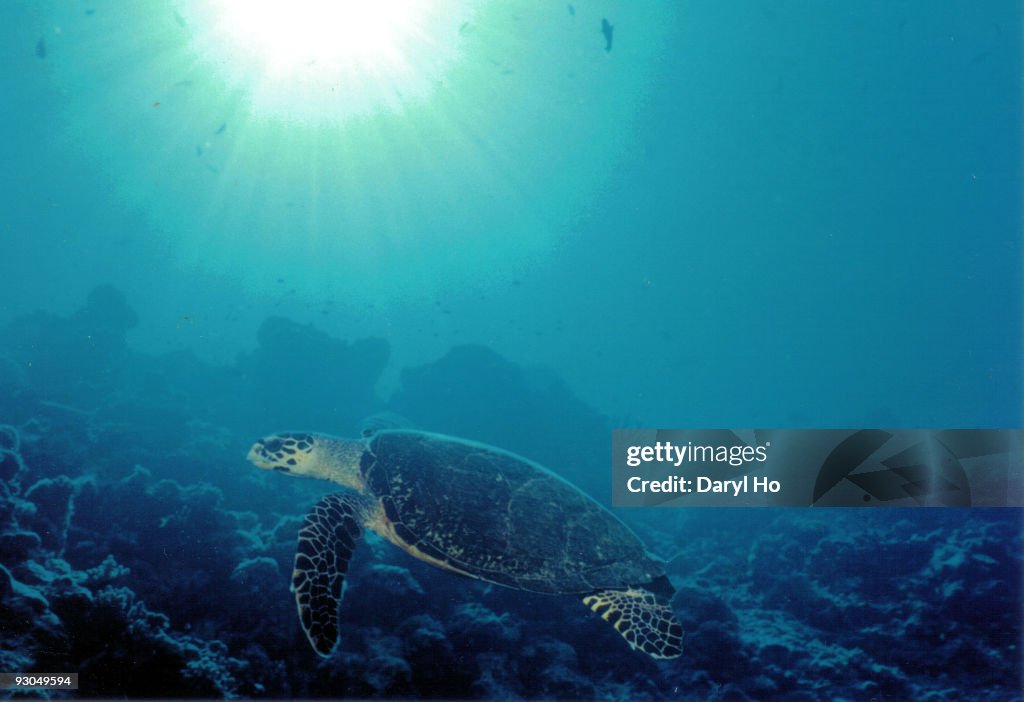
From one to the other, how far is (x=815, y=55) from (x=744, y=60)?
0.79m

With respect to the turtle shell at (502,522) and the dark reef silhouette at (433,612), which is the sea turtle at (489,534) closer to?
the turtle shell at (502,522)

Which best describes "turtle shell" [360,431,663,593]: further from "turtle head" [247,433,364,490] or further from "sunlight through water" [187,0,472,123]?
"sunlight through water" [187,0,472,123]

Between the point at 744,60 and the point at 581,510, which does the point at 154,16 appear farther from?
the point at 744,60

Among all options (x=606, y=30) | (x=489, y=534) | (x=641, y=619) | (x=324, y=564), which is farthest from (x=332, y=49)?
(x=641, y=619)

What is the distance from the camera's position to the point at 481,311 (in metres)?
11.5

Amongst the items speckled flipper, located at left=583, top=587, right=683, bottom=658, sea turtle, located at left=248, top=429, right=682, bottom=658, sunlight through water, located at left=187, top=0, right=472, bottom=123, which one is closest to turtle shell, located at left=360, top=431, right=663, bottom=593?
sea turtle, located at left=248, top=429, right=682, bottom=658

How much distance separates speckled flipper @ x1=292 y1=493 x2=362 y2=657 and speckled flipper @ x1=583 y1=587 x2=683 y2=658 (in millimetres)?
1626

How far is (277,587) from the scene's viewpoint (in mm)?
3100

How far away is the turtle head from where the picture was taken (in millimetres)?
3400

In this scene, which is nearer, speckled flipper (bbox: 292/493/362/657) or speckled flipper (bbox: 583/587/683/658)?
speckled flipper (bbox: 292/493/362/657)

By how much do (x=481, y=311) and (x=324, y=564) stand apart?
30.1 ft

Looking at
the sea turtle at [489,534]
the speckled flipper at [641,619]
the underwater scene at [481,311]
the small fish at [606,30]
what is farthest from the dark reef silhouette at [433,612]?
the small fish at [606,30]

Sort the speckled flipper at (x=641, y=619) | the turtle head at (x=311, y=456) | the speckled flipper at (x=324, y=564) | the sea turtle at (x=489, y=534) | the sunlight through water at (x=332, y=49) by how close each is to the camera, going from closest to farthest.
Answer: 1. the speckled flipper at (x=324, y=564)
2. the sea turtle at (x=489, y=534)
3. the speckled flipper at (x=641, y=619)
4. the turtle head at (x=311, y=456)
5. the sunlight through water at (x=332, y=49)

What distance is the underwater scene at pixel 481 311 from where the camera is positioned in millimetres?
2898
